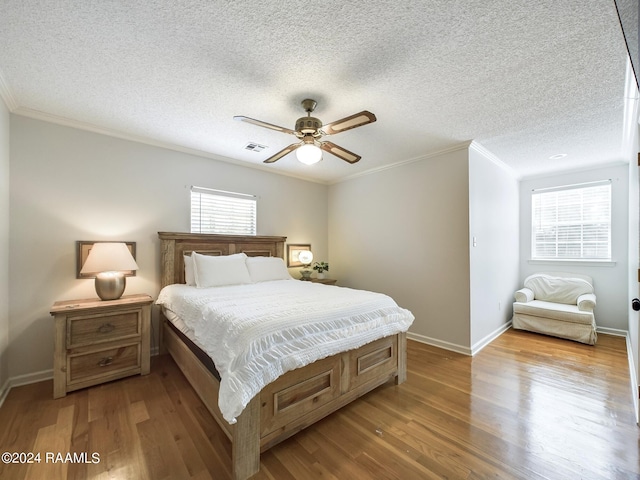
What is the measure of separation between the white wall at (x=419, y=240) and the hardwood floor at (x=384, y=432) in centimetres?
90

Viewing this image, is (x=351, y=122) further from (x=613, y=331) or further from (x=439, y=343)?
(x=613, y=331)

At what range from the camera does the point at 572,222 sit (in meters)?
4.28

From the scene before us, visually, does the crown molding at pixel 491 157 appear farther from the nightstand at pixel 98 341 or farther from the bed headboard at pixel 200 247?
the nightstand at pixel 98 341

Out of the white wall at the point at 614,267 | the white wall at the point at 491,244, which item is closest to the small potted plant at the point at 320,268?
the white wall at the point at 491,244

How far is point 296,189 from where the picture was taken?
4684 mm

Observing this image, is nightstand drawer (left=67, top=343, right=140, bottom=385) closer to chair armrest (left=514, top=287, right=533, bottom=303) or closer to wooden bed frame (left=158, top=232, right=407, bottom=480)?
wooden bed frame (left=158, top=232, right=407, bottom=480)

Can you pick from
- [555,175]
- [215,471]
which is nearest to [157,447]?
[215,471]

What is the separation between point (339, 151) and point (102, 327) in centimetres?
277

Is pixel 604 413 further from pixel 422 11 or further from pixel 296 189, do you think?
pixel 296 189

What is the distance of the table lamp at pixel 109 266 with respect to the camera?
8.20 feet

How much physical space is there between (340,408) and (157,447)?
50.2 inches

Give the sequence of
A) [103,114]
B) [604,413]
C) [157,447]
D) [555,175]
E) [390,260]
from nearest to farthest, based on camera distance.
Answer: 1. [157,447]
2. [604,413]
3. [103,114]
4. [390,260]
5. [555,175]

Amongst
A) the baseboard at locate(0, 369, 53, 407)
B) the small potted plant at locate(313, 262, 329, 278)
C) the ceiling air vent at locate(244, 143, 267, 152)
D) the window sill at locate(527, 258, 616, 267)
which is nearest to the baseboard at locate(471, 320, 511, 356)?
the window sill at locate(527, 258, 616, 267)

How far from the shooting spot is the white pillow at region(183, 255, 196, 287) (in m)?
3.10
